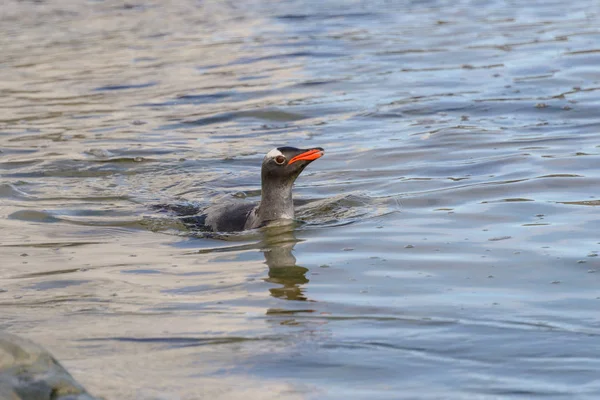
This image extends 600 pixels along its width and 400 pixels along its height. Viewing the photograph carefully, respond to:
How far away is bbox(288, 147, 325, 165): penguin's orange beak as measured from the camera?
8672mm

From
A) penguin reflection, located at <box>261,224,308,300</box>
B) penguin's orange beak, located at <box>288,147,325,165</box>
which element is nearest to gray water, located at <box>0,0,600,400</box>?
penguin reflection, located at <box>261,224,308,300</box>

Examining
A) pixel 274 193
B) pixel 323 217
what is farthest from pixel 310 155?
pixel 323 217

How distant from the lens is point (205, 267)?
7527 millimetres

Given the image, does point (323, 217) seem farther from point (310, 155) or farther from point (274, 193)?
point (310, 155)

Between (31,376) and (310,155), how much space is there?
16.5 feet

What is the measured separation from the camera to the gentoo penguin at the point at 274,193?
900 centimetres

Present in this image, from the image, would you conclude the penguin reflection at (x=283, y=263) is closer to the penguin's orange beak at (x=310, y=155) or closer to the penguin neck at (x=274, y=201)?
the penguin neck at (x=274, y=201)

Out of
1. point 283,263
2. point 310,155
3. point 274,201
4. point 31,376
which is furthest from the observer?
point 274,201

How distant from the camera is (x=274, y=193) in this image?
359 inches

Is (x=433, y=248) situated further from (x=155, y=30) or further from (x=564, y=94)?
(x=155, y=30)

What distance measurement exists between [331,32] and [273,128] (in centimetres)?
960

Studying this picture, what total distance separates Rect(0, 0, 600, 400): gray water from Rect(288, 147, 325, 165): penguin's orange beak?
22.6 inches

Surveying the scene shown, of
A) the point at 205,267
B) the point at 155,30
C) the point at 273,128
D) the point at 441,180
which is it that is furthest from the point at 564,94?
the point at 155,30

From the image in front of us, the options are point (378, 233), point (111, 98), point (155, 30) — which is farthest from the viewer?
point (155, 30)
